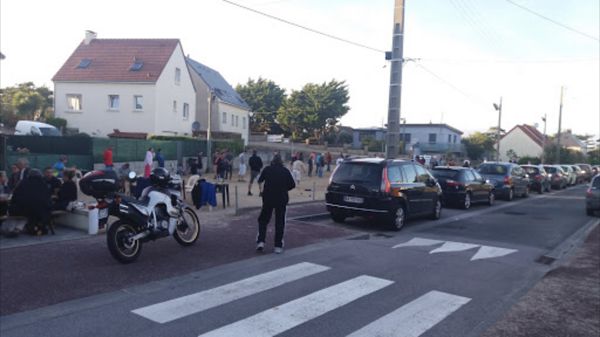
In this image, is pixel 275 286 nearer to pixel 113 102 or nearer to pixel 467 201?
pixel 467 201

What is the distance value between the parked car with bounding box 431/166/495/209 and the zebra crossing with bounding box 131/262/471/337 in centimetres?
1091

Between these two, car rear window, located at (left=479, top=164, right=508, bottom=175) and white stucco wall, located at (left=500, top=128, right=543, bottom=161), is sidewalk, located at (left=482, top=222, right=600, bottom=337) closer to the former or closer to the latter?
car rear window, located at (left=479, top=164, right=508, bottom=175)

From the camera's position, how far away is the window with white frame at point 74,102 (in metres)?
35.4

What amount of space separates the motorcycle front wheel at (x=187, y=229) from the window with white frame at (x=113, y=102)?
96.2ft

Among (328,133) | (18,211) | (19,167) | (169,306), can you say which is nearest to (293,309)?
(169,306)

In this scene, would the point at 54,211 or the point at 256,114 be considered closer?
the point at 54,211

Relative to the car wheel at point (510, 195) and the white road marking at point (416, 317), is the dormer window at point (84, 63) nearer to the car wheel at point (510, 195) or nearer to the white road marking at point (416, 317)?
the car wheel at point (510, 195)

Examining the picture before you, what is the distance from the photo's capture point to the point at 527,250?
950 cm

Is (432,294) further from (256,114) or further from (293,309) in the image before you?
(256,114)

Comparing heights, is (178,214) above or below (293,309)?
above

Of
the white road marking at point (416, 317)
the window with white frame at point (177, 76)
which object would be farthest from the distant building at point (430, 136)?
the white road marking at point (416, 317)

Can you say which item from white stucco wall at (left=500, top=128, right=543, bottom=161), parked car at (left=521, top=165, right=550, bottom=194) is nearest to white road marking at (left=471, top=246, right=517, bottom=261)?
parked car at (left=521, top=165, right=550, bottom=194)

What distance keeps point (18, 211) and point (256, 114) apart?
190 feet

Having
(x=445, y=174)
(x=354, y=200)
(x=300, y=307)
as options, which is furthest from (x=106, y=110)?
(x=300, y=307)
